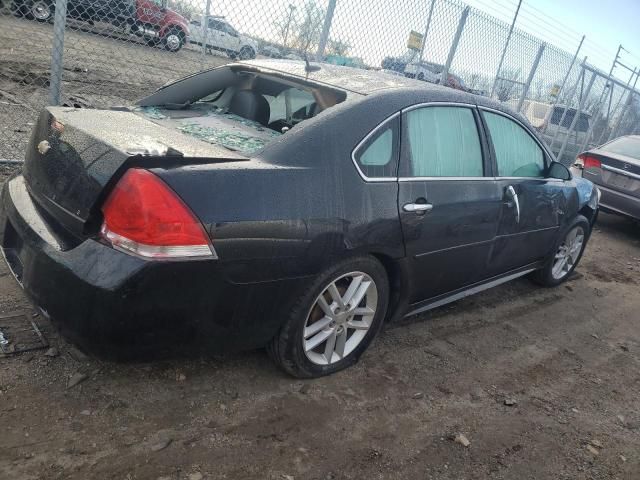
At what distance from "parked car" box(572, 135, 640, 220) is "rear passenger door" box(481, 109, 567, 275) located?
354 cm

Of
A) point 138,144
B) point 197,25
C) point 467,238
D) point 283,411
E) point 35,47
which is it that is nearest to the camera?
point 138,144

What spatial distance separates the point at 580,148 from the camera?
13.6m

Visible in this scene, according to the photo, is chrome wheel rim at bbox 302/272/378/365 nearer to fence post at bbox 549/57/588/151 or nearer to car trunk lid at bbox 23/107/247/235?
car trunk lid at bbox 23/107/247/235

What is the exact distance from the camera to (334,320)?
276 cm

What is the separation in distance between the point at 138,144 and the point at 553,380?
2.85 metres

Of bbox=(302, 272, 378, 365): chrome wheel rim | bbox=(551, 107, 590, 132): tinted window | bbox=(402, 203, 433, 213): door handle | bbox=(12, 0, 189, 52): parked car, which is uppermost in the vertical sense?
bbox=(551, 107, 590, 132): tinted window

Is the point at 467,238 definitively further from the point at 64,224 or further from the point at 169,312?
the point at 64,224

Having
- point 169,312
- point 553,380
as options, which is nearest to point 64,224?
point 169,312

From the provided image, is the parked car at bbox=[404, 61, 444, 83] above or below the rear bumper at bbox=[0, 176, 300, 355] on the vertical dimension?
above

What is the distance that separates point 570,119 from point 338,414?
1227cm

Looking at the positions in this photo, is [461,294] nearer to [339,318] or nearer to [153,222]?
[339,318]

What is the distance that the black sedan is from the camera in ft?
6.88

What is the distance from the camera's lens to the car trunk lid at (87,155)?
217 centimetres

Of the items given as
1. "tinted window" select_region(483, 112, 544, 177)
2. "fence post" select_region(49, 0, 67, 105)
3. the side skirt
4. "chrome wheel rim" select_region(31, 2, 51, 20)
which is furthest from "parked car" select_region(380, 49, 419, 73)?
"chrome wheel rim" select_region(31, 2, 51, 20)
